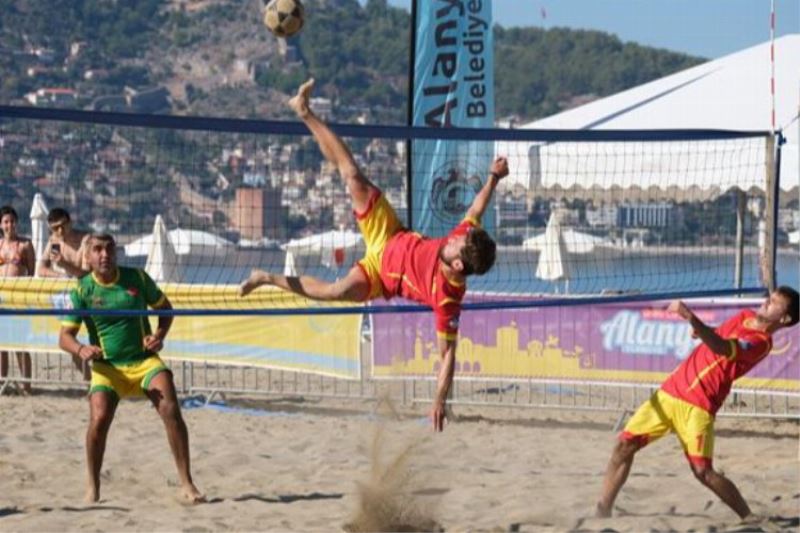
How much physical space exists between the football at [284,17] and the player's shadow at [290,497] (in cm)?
267

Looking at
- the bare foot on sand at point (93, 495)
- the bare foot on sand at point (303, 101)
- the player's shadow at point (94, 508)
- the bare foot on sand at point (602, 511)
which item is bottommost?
the player's shadow at point (94, 508)

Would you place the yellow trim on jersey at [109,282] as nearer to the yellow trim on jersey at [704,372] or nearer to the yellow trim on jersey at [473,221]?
the yellow trim on jersey at [473,221]

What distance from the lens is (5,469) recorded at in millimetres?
10305

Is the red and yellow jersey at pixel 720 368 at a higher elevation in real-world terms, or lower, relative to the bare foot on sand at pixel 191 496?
higher

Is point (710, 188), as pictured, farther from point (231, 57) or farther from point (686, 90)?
point (231, 57)

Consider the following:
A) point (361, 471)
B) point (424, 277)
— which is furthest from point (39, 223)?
point (424, 277)

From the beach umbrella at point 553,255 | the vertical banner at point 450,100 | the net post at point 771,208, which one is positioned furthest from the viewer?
the beach umbrella at point 553,255

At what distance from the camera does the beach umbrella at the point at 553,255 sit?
17.1m

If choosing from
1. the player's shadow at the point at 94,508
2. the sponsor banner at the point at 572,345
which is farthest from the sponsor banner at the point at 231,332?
the player's shadow at the point at 94,508

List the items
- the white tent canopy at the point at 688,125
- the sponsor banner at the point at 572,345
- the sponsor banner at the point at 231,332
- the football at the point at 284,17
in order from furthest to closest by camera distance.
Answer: the white tent canopy at the point at 688,125, the sponsor banner at the point at 231,332, the sponsor banner at the point at 572,345, the football at the point at 284,17

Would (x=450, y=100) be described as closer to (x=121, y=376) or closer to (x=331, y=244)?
(x=121, y=376)

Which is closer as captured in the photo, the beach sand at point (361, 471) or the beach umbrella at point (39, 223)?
the beach sand at point (361, 471)

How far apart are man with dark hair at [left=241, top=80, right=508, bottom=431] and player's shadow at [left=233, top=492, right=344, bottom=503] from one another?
1.52m

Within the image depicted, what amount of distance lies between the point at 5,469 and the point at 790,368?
5552 millimetres
